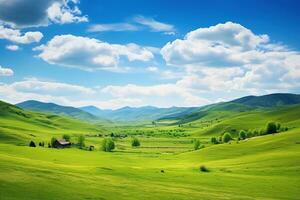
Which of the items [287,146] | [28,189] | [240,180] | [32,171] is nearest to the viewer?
[28,189]

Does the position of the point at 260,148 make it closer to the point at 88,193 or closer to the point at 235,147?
the point at 235,147

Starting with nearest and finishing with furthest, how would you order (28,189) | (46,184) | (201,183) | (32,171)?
(28,189)
(46,184)
(32,171)
(201,183)

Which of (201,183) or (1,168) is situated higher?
(1,168)

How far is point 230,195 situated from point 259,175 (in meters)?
27.3

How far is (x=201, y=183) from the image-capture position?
6316 centimetres

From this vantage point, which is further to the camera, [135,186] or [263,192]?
[263,192]

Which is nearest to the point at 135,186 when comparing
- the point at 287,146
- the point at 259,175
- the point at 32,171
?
the point at 32,171

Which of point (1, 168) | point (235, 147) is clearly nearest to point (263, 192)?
point (1, 168)

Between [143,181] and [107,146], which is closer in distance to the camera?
[143,181]

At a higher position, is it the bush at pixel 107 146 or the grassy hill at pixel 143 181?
the bush at pixel 107 146

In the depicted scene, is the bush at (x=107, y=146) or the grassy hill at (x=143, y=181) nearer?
the grassy hill at (x=143, y=181)

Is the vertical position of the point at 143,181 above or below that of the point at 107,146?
below

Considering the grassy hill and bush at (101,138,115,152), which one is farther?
bush at (101,138,115,152)

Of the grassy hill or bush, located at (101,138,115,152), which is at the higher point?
bush, located at (101,138,115,152)
